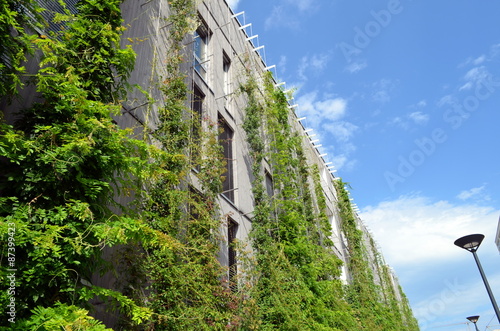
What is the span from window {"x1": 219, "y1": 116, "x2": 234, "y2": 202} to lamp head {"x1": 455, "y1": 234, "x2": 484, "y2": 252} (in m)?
6.40

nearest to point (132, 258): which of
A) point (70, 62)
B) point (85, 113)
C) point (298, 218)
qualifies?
point (85, 113)

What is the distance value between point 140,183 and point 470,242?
862 cm

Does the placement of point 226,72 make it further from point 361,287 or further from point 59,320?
point 361,287

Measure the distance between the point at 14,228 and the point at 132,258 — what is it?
248 centimetres

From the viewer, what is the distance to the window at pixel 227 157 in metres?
11.1

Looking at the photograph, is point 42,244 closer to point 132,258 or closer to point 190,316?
point 132,258

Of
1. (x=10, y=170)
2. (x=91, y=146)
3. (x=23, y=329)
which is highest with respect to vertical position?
(x=91, y=146)

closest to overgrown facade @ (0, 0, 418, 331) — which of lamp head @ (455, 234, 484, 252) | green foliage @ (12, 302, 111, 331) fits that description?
green foliage @ (12, 302, 111, 331)

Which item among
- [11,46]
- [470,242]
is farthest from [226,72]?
[11,46]

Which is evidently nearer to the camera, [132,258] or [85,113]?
[85,113]

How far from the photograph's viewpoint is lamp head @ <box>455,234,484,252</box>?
30.4ft

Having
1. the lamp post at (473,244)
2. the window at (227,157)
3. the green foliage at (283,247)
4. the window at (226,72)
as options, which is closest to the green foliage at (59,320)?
the green foliage at (283,247)

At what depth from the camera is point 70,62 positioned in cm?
497

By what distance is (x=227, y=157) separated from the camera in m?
11.9
